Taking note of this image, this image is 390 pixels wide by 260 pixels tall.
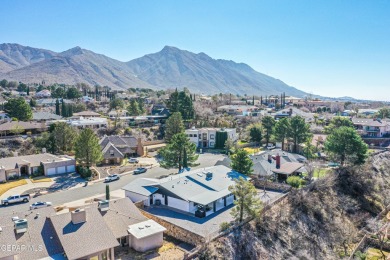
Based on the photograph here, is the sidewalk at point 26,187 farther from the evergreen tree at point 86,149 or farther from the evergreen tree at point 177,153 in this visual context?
the evergreen tree at point 177,153

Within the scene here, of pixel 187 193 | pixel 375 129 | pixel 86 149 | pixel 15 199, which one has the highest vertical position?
pixel 375 129

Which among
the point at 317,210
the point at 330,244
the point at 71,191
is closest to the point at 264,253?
the point at 330,244

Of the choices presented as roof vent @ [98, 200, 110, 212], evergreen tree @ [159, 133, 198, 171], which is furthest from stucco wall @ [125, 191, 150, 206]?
evergreen tree @ [159, 133, 198, 171]

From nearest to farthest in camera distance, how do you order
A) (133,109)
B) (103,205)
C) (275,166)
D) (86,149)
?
(103,205), (275,166), (86,149), (133,109)

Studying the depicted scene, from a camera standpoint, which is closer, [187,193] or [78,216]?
[78,216]

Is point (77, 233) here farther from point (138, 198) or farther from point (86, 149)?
point (86, 149)

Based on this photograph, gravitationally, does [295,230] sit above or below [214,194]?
below

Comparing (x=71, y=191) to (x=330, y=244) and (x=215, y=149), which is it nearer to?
(x=330, y=244)

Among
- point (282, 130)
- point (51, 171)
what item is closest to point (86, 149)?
point (51, 171)
